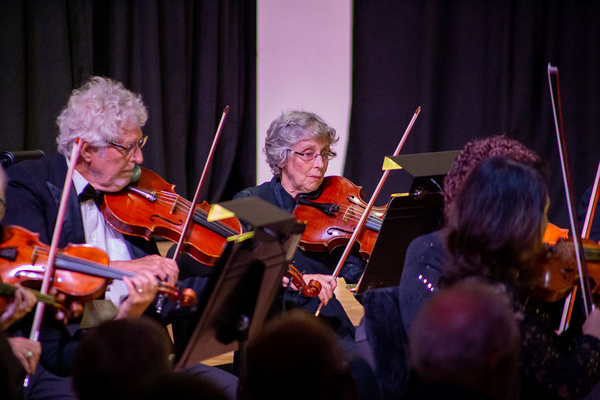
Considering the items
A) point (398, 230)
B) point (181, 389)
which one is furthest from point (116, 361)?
point (398, 230)

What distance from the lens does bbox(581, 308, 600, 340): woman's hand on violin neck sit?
4.76 ft

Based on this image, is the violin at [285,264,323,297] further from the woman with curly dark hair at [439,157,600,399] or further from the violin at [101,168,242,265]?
the woman with curly dark hair at [439,157,600,399]

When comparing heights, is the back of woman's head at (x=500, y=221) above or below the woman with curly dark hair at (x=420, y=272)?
above

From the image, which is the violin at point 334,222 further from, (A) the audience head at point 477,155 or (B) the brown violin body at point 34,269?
(B) the brown violin body at point 34,269

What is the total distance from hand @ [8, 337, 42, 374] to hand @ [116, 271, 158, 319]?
0.27 metres

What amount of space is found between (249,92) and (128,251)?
9.07ft

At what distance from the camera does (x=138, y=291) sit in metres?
1.80

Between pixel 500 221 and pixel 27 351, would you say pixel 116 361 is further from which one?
pixel 500 221

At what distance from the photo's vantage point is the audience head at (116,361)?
1.02m

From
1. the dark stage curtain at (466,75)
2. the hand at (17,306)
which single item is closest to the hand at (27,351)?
the hand at (17,306)

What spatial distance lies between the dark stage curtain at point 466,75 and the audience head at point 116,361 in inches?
156

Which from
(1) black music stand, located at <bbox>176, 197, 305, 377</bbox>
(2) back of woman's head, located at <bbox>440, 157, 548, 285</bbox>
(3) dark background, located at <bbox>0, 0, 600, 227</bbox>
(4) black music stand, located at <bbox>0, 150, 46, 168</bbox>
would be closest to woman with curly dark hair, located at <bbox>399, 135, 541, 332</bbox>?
(2) back of woman's head, located at <bbox>440, 157, 548, 285</bbox>

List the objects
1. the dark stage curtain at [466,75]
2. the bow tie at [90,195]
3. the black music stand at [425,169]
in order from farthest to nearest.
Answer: the dark stage curtain at [466,75] → the bow tie at [90,195] → the black music stand at [425,169]

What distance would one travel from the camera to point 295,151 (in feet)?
8.45
